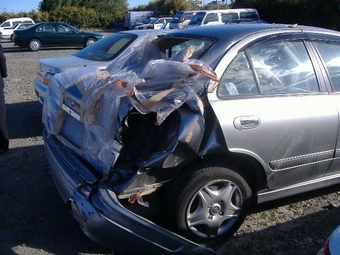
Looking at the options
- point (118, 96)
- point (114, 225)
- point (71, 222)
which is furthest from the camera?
Answer: point (71, 222)

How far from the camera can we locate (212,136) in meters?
2.99

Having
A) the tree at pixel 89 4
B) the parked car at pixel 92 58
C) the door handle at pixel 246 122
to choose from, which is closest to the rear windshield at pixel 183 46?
the door handle at pixel 246 122

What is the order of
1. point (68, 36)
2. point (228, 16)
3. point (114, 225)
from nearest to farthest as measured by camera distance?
point (114, 225), point (228, 16), point (68, 36)

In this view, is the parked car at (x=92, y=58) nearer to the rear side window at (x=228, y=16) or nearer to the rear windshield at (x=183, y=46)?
the rear windshield at (x=183, y=46)

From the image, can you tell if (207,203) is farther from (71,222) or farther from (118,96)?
(71,222)

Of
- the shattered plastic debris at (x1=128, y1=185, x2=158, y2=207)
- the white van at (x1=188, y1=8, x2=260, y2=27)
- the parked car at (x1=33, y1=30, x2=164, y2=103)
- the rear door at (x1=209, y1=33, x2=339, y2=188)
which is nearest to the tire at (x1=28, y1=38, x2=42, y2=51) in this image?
the white van at (x1=188, y1=8, x2=260, y2=27)

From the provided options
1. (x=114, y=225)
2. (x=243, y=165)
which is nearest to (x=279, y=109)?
(x=243, y=165)

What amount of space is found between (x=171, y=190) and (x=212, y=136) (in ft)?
1.70

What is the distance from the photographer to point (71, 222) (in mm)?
3617

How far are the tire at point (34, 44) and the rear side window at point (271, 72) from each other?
1992 cm

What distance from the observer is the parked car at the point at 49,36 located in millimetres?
20984

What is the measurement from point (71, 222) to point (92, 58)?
3.71 meters

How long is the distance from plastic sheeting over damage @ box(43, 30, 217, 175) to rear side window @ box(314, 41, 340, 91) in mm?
1256

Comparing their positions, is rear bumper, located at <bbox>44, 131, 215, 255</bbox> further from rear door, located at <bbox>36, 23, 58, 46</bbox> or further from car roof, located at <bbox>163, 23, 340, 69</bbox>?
rear door, located at <bbox>36, 23, 58, 46</bbox>
